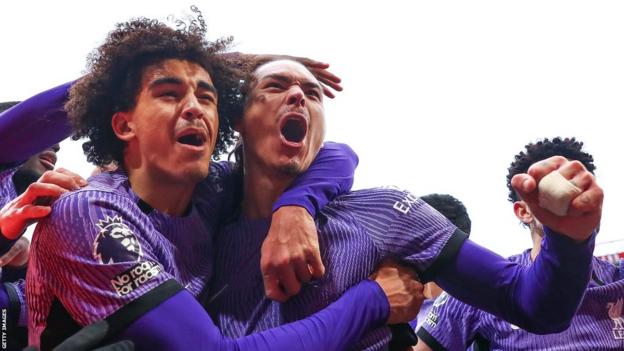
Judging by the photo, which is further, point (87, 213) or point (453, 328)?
point (453, 328)

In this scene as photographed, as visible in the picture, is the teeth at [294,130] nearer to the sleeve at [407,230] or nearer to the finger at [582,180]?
the sleeve at [407,230]

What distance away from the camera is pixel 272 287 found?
1.20 meters

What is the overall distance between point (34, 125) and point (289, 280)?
74cm

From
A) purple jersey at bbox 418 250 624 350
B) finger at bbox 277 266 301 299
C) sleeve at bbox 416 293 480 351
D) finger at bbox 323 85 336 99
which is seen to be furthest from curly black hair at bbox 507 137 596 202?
finger at bbox 277 266 301 299

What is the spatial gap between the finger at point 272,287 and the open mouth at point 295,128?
1.17 ft

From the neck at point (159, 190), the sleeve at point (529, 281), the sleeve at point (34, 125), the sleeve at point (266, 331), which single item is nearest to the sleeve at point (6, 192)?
the sleeve at point (34, 125)

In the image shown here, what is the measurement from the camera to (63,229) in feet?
3.53

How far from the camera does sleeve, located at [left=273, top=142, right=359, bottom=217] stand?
1.31 meters

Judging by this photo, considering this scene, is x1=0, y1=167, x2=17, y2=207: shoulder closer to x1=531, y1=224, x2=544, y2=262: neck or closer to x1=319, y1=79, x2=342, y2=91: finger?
x1=319, y1=79, x2=342, y2=91: finger

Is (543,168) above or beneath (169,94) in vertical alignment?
beneath

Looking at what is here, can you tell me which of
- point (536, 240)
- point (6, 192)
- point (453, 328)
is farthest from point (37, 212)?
point (536, 240)

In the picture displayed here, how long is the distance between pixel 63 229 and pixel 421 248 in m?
0.63

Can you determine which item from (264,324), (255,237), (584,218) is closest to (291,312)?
(264,324)

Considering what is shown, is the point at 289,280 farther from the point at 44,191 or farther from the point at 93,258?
the point at 44,191
